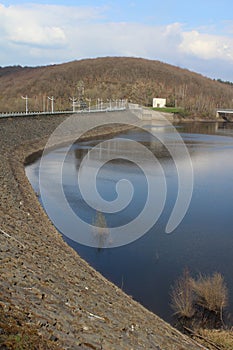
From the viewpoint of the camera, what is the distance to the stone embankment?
559 cm

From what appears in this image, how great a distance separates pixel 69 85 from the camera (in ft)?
341

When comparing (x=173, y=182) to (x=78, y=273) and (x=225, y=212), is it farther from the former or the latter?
(x=78, y=273)

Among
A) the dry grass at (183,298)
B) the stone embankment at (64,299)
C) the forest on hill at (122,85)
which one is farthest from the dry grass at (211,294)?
the forest on hill at (122,85)

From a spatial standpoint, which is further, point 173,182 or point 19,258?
point 173,182

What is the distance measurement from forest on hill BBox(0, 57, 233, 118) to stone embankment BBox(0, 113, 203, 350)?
76.0 metres

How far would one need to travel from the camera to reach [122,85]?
4237 inches

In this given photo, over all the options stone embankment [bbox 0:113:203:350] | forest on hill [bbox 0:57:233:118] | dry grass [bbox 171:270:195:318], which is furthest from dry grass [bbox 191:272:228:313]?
forest on hill [bbox 0:57:233:118]

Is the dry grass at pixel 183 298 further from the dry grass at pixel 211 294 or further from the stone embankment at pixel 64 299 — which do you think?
the stone embankment at pixel 64 299

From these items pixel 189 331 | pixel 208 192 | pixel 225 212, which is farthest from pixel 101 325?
pixel 208 192

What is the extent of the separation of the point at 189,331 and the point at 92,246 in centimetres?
446

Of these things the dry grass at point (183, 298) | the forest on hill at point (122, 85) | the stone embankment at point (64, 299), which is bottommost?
the dry grass at point (183, 298)

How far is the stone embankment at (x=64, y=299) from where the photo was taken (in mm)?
5589

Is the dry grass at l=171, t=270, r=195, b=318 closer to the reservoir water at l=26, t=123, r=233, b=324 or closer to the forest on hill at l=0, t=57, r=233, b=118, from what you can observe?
the reservoir water at l=26, t=123, r=233, b=324

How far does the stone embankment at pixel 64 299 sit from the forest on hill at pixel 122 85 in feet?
249
